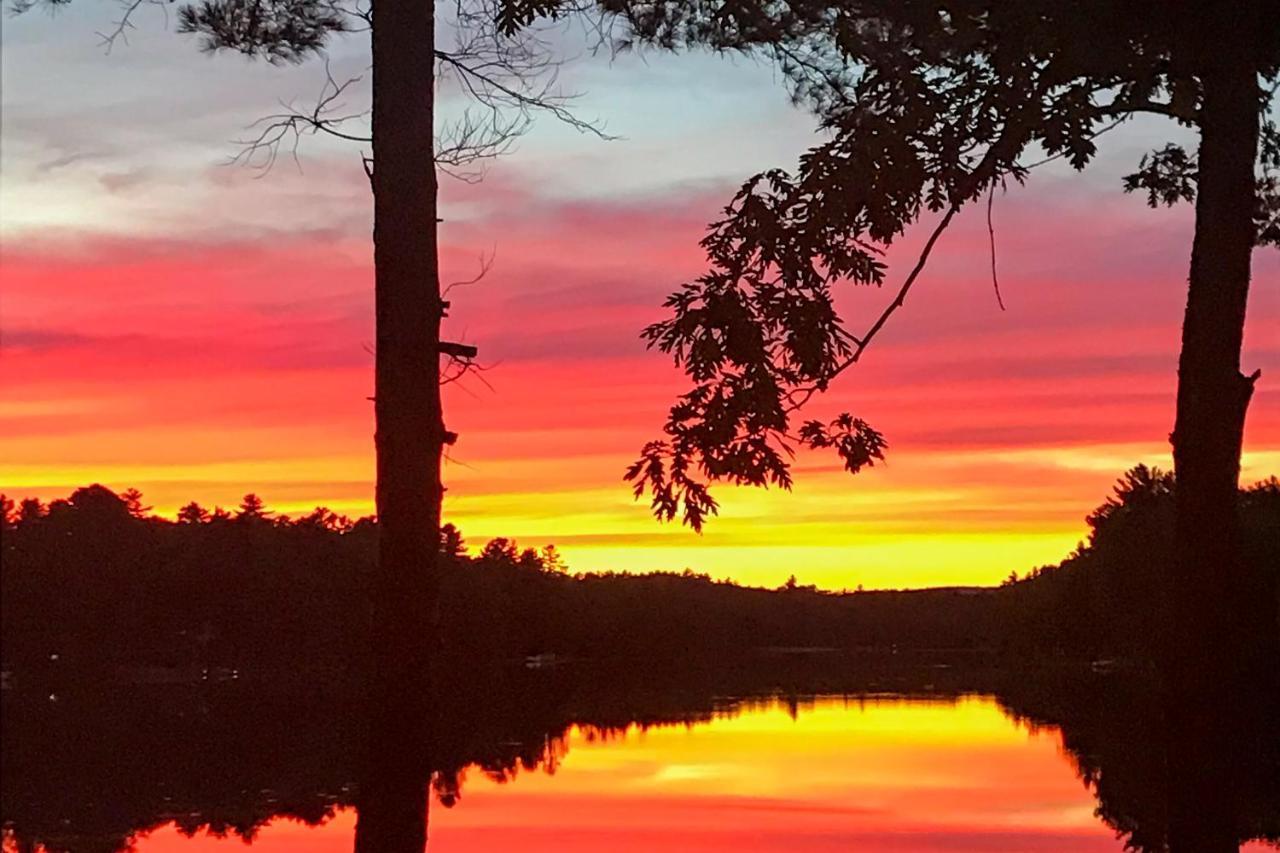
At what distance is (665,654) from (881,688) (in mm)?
26677

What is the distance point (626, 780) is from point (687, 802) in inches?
36.2

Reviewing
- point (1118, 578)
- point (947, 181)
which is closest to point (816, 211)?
point (947, 181)

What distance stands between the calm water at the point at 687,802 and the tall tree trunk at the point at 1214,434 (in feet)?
2.81

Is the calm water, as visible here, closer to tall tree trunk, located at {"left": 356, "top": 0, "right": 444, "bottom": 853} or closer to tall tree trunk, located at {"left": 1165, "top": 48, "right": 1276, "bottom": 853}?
tall tree trunk, located at {"left": 356, "top": 0, "right": 444, "bottom": 853}

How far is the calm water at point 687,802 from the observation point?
7066 millimetres

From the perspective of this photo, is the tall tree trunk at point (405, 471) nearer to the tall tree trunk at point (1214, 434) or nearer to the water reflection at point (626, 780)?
the water reflection at point (626, 780)

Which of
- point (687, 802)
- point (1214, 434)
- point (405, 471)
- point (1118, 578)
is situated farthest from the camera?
point (1118, 578)

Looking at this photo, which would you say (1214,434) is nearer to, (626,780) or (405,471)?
(626,780)

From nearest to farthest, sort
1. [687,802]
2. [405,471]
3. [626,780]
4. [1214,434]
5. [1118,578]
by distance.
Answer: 1. [687,802]
2. [405,471]
3. [626,780]
4. [1214,434]
5. [1118,578]

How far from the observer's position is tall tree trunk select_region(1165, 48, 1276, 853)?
10.2 metres

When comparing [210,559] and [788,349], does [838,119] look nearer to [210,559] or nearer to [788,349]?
[788,349]

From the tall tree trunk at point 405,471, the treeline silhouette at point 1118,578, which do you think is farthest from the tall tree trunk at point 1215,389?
the treeline silhouette at point 1118,578

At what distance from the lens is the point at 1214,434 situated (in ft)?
33.4

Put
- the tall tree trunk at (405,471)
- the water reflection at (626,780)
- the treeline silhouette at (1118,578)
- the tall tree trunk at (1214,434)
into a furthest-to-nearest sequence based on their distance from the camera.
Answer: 1. the treeline silhouette at (1118,578)
2. the tall tree trunk at (1214,434)
3. the tall tree trunk at (405,471)
4. the water reflection at (626,780)
